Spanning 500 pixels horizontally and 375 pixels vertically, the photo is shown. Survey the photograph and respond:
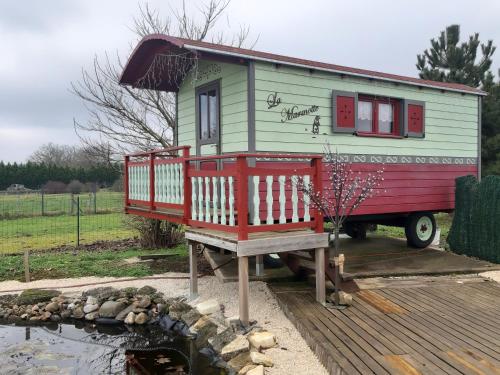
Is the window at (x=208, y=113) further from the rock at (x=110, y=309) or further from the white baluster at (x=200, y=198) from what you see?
the rock at (x=110, y=309)

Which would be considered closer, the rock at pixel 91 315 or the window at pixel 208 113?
the rock at pixel 91 315

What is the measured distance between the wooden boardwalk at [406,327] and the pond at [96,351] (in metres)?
1.23

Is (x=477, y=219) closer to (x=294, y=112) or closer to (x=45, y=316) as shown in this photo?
(x=294, y=112)

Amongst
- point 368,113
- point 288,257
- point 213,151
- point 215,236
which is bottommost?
point 288,257

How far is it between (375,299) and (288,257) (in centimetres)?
136

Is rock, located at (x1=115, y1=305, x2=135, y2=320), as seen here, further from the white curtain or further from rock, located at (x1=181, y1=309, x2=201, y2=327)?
the white curtain

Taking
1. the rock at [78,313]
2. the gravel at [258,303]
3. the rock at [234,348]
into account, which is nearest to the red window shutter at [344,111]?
the gravel at [258,303]

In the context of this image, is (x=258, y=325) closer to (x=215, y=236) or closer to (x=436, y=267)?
(x=215, y=236)

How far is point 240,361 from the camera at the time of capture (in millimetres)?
4301

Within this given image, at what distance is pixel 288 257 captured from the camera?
639cm

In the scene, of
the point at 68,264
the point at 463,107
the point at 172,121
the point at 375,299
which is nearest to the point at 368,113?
the point at 463,107

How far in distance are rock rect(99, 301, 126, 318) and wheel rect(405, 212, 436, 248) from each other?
Result: 18.3ft

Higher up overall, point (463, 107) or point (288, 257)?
point (463, 107)

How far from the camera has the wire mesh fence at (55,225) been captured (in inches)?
457
